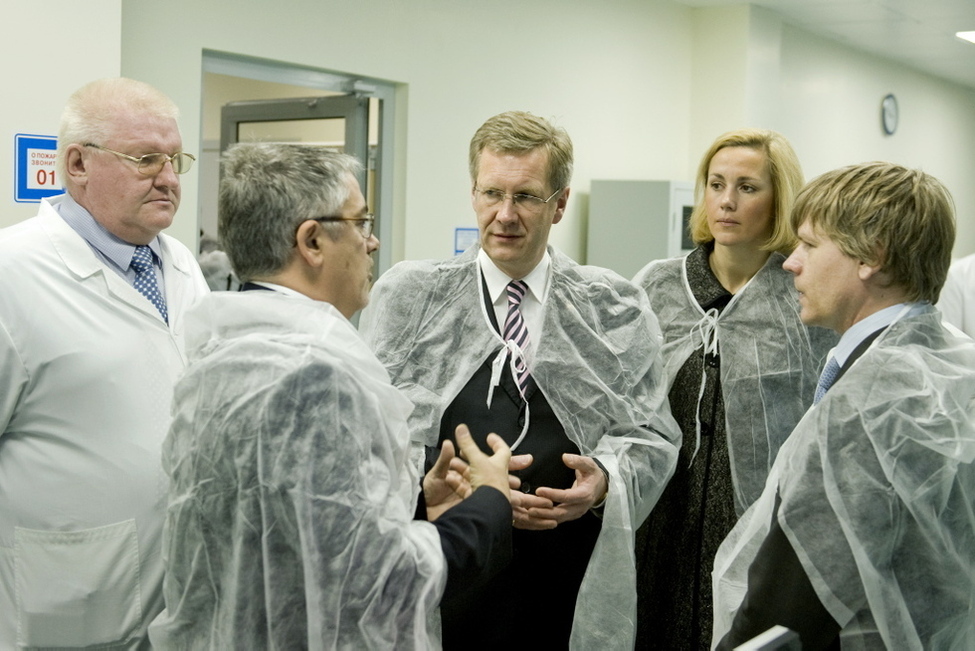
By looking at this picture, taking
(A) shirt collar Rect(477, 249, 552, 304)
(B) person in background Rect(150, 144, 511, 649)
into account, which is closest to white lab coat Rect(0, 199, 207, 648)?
(B) person in background Rect(150, 144, 511, 649)

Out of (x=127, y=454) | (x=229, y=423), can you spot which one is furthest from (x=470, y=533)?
(x=127, y=454)

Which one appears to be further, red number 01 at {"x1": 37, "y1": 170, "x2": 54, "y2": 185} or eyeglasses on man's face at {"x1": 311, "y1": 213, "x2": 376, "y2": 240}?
red number 01 at {"x1": 37, "y1": 170, "x2": 54, "y2": 185}

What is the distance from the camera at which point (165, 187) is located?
1.73 m

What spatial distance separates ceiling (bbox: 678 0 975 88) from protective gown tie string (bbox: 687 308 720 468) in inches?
153

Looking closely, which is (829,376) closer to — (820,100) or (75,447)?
(75,447)

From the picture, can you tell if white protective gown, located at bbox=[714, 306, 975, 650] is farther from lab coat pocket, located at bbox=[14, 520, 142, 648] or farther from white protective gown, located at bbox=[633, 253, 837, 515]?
lab coat pocket, located at bbox=[14, 520, 142, 648]

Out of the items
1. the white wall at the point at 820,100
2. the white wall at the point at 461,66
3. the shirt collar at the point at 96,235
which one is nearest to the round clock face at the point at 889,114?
the white wall at the point at 820,100

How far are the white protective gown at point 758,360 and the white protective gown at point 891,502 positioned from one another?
685mm

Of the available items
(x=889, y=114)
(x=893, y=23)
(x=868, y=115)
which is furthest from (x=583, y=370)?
(x=889, y=114)

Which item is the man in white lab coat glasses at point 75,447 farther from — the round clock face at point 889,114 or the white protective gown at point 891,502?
the round clock face at point 889,114

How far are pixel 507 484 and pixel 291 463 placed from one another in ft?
1.19

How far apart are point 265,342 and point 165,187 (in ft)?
2.45

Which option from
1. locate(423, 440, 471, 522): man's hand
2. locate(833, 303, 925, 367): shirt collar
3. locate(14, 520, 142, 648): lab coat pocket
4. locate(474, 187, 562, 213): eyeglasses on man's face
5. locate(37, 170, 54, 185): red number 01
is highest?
locate(37, 170, 54, 185): red number 01

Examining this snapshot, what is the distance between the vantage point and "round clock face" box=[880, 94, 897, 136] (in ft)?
24.5
